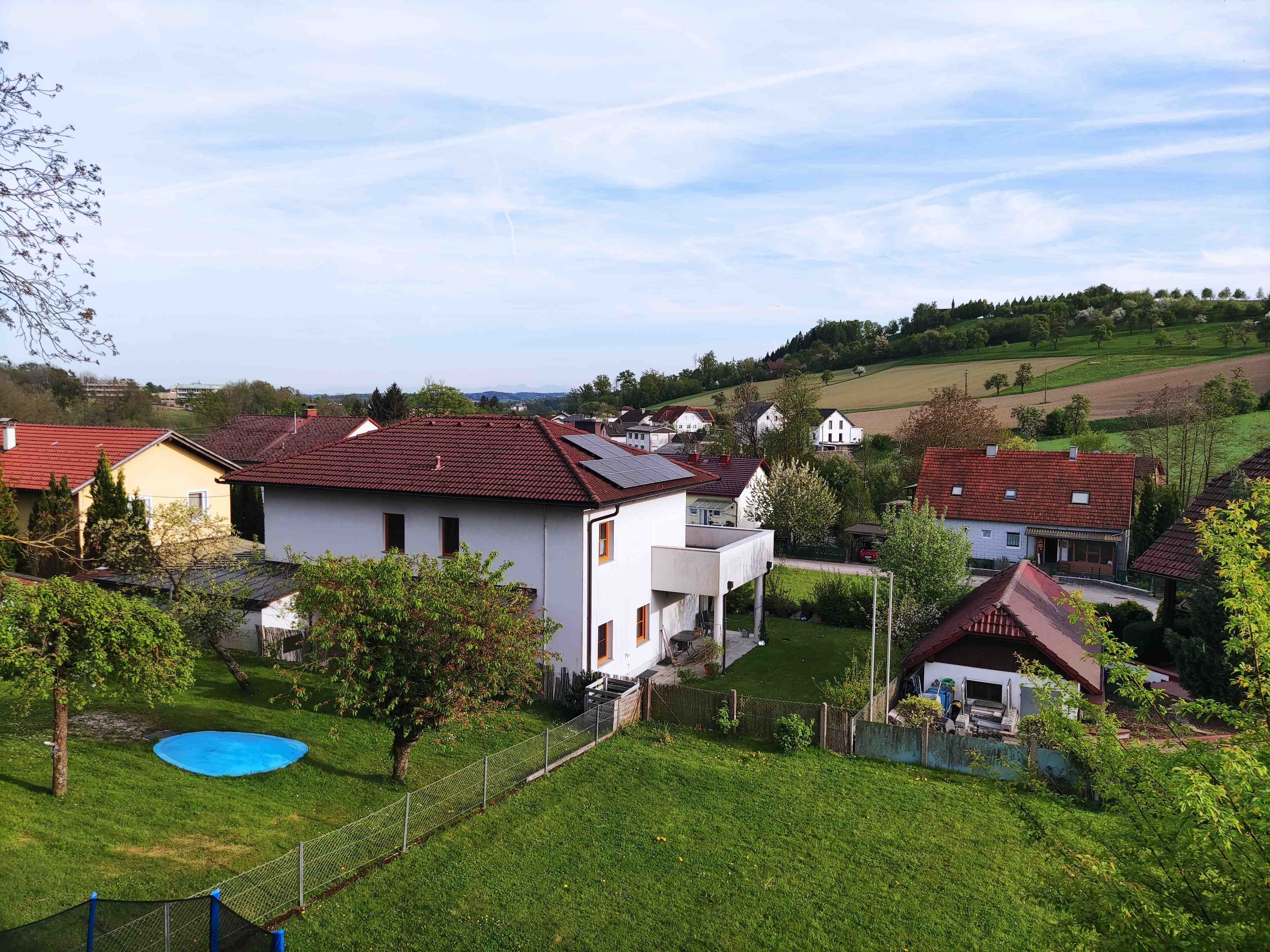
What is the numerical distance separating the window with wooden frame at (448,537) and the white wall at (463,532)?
12 centimetres

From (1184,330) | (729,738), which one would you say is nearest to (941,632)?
(729,738)

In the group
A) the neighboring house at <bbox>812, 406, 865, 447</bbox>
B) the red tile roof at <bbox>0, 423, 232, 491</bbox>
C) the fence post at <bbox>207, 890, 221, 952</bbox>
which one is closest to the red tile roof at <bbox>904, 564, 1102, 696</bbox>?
the fence post at <bbox>207, 890, 221, 952</bbox>

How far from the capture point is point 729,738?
1884 centimetres

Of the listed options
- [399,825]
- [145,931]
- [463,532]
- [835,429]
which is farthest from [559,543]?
[835,429]

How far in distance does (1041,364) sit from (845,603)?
78.7 m

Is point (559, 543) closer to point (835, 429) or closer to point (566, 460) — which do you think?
point (566, 460)

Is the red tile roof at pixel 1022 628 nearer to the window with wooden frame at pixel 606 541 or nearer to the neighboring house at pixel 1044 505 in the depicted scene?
the window with wooden frame at pixel 606 541

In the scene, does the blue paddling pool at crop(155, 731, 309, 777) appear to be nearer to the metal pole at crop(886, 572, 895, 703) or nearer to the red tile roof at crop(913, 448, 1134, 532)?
the metal pole at crop(886, 572, 895, 703)

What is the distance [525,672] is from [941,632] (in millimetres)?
12790

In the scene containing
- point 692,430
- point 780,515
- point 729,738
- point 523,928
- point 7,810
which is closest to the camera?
point 523,928

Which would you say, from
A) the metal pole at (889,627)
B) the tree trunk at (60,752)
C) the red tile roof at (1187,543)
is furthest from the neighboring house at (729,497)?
the tree trunk at (60,752)

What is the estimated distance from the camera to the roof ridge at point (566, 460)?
1983 centimetres

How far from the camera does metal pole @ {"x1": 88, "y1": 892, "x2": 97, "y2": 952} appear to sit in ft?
28.0

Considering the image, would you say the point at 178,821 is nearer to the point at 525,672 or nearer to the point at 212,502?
the point at 525,672
